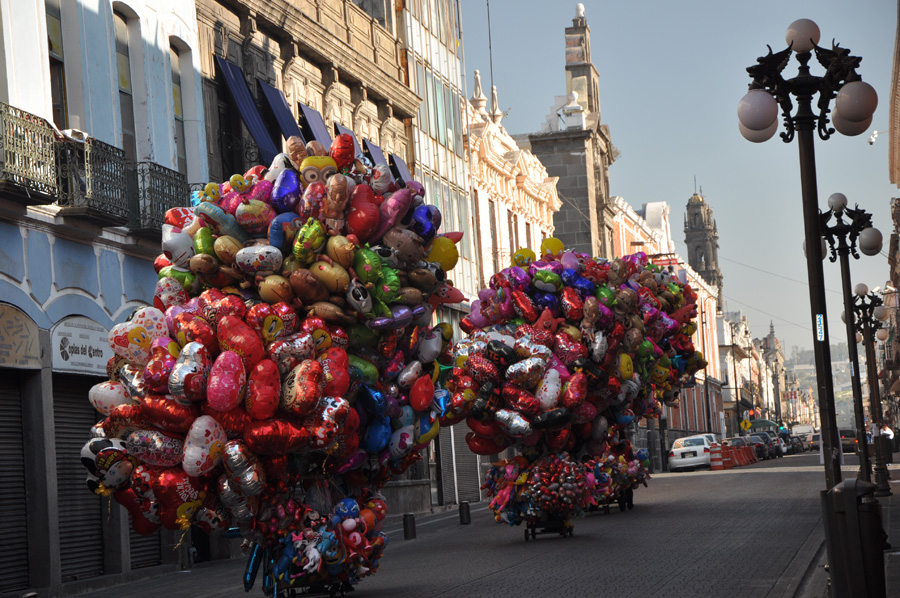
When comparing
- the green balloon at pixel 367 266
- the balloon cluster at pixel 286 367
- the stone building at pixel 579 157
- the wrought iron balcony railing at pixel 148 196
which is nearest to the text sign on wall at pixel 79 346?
the wrought iron balcony railing at pixel 148 196

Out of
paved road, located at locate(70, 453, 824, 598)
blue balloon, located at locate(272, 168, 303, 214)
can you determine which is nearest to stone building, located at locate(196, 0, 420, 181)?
paved road, located at locate(70, 453, 824, 598)

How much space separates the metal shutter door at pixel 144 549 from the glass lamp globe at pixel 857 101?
1202 centimetres

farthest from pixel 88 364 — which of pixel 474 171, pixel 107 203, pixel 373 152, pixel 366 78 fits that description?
pixel 474 171

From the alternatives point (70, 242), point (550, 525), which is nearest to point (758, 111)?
point (550, 525)

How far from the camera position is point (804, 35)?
40.5 ft

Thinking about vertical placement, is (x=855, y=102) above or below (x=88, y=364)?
above

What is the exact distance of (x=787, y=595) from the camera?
12.1 metres

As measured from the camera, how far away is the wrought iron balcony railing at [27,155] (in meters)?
15.7

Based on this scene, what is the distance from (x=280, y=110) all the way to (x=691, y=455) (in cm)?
3117

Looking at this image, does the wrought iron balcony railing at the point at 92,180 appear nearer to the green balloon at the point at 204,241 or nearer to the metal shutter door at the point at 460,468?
the green balloon at the point at 204,241

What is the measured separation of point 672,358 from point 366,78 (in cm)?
1086

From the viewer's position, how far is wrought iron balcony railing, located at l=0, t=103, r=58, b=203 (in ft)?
51.4

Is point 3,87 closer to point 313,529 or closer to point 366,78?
point 313,529

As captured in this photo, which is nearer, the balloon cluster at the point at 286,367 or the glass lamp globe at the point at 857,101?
the balloon cluster at the point at 286,367
